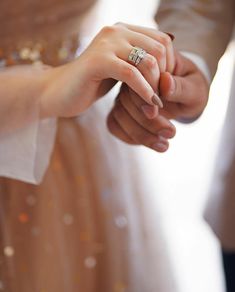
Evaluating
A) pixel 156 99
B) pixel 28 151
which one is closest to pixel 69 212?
pixel 28 151

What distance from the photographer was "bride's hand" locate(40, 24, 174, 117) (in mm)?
356

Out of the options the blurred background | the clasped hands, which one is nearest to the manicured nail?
the clasped hands

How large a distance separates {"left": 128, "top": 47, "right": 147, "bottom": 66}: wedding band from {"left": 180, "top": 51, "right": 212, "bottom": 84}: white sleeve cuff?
9cm

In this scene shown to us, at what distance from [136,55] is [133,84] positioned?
0.03 metres

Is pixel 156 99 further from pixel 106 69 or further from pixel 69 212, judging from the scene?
pixel 69 212

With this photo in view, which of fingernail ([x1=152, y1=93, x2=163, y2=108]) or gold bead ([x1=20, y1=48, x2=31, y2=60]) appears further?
gold bead ([x1=20, y1=48, x2=31, y2=60])

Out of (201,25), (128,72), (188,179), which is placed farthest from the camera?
(188,179)

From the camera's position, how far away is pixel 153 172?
0.52 metres

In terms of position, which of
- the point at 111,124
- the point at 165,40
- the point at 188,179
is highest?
the point at 165,40

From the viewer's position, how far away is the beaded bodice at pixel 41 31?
1.57 feet

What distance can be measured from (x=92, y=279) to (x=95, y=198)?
91 millimetres

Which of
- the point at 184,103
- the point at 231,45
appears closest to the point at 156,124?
the point at 184,103

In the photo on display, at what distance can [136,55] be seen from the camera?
0.36m

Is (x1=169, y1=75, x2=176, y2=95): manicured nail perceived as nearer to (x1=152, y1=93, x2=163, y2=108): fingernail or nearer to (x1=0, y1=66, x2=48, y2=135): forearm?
(x1=152, y1=93, x2=163, y2=108): fingernail
